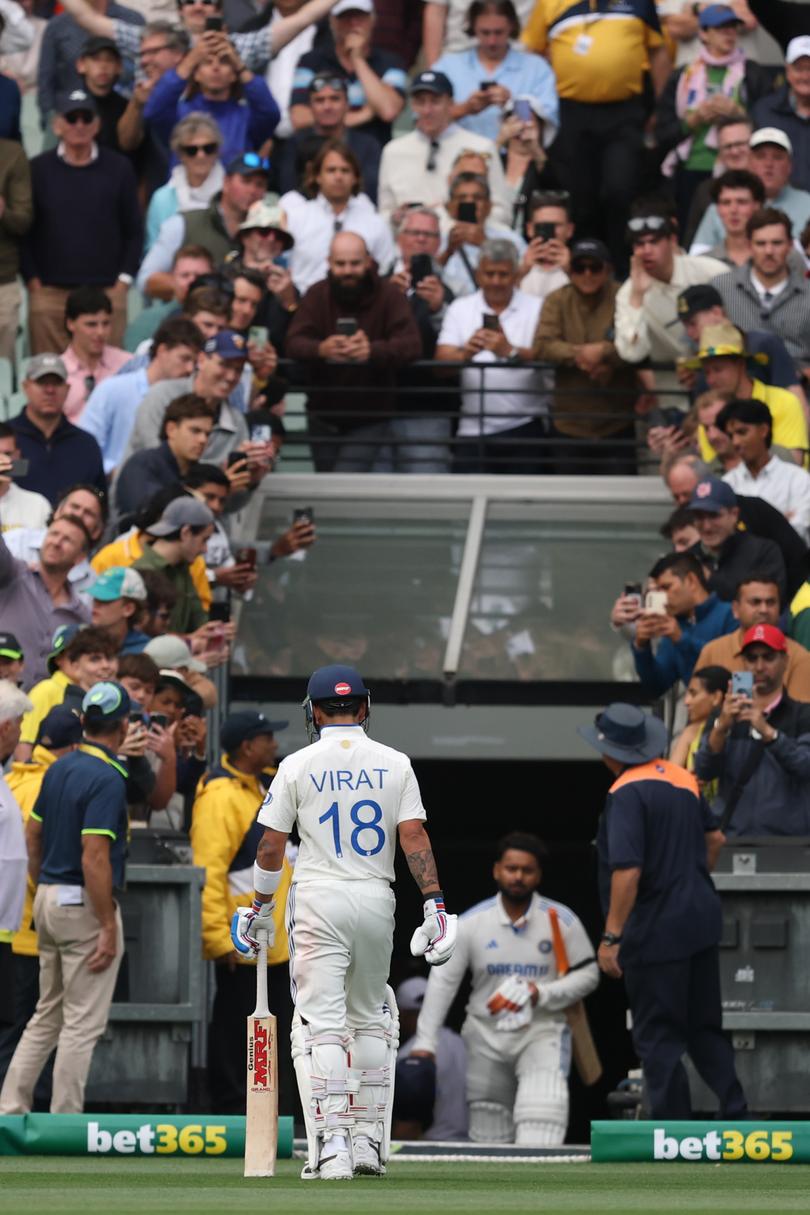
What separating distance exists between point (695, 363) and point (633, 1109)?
4.66 meters

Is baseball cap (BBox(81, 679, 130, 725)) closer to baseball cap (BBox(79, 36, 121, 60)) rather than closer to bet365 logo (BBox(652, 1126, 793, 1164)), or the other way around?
bet365 logo (BBox(652, 1126, 793, 1164))

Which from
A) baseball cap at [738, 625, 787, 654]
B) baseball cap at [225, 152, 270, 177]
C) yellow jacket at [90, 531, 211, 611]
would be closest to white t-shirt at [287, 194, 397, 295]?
baseball cap at [225, 152, 270, 177]

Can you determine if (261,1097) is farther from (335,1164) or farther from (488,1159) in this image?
(488,1159)

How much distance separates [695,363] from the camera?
1556 centimetres

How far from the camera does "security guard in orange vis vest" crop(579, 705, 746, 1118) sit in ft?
39.2

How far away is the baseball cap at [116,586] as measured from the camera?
42.7ft

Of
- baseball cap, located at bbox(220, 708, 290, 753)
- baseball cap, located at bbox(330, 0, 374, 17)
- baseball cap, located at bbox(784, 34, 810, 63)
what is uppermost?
baseball cap, located at bbox(330, 0, 374, 17)

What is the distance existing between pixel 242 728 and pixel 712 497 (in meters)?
2.78

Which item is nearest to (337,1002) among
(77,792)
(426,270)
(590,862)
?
(77,792)

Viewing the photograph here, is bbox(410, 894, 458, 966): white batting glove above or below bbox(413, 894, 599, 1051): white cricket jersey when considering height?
above

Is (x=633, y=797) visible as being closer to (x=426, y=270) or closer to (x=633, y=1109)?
(x=633, y=1109)

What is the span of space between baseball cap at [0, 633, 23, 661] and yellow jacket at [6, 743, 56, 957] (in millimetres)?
449

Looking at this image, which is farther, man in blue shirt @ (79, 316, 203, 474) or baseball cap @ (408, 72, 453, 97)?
baseball cap @ (408, 72, 453, 97)

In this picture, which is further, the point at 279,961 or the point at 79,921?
the point at 279,961
